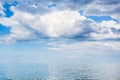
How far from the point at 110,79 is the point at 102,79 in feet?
15.0

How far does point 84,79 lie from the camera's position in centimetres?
13388

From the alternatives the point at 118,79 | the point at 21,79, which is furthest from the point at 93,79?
the point at 21,79

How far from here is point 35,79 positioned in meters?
130

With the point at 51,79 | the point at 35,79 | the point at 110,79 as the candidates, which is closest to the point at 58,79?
the point at 51,79

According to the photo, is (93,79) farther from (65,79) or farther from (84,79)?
(65,79)

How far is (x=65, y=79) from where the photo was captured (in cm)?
13075

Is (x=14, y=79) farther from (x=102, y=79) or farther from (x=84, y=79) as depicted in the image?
(x=102, y=79)

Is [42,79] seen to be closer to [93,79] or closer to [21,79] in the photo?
[21,79]

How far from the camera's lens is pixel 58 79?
12975cm

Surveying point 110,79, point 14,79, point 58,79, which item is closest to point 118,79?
point 110,79

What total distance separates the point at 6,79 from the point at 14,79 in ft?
22.1

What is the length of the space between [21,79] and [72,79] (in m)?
29.5

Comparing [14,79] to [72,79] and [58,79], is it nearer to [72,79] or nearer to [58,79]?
[58,79]

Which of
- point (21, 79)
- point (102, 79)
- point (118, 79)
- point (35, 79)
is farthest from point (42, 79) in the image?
point (118, 79)
